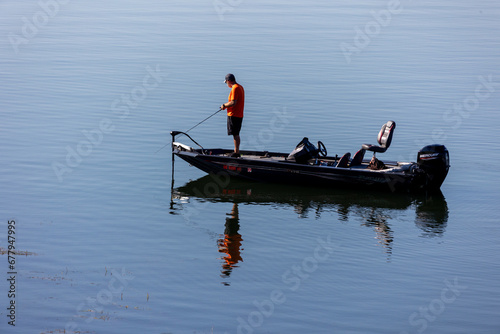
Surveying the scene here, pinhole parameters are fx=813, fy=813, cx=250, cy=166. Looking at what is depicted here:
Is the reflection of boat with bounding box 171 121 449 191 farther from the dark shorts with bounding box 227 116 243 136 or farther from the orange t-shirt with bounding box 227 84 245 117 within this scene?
the orange t-shirt with bounding box 227 84 245 117

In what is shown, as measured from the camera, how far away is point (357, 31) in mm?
45156

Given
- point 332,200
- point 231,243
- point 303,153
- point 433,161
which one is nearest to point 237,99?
point 303,153

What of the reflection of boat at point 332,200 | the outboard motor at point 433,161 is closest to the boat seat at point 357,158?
the reflection of boat at point 332,200

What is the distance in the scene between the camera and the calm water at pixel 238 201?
11500 mm

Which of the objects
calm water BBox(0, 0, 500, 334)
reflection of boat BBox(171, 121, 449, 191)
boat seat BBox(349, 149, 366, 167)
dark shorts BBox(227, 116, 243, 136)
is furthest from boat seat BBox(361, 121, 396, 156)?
dark shorts BBox(227, 116, 243, 136)

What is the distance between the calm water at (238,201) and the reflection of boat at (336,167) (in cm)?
32

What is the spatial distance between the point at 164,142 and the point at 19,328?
12.2m

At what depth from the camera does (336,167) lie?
17.5 meters

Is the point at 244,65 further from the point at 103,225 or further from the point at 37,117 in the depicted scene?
the point at 103,225

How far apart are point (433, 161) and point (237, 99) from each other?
15.1 feet

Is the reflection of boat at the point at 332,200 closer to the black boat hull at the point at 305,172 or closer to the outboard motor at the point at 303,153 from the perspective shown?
the black boat hull at the point at 305,172

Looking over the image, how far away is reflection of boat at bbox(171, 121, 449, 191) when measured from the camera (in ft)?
56.3

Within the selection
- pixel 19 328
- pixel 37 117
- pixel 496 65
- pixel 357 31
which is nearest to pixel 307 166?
pixel 19 328

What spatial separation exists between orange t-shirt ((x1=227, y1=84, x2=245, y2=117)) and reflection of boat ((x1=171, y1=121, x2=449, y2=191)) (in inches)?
40.0
